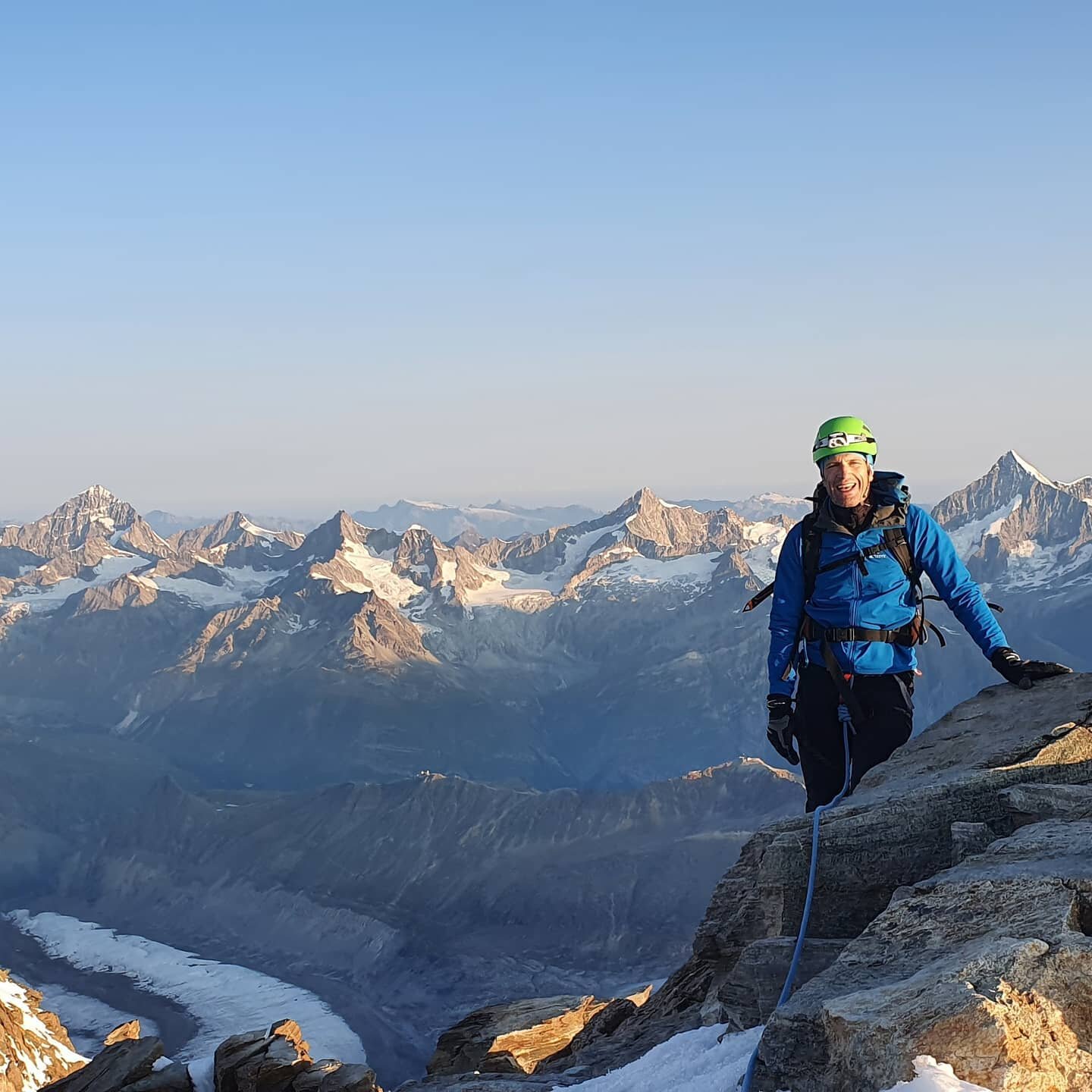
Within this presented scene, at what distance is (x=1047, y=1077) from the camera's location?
7.88 m

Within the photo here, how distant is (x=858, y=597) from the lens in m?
14.4

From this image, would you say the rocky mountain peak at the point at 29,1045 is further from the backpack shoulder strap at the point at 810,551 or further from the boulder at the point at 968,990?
the boulder at the point at 968,990

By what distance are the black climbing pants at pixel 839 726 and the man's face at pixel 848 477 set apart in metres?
2.20

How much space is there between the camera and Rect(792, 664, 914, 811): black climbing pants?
1502 centimetres

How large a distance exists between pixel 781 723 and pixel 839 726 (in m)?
0.75

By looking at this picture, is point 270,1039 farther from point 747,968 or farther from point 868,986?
point 868,986

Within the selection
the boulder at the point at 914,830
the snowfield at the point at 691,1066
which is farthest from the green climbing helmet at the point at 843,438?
the snowfield at the point at 691,1066

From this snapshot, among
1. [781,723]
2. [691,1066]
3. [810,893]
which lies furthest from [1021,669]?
[691,1066]

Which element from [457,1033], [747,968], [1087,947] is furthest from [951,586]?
[457,1033]

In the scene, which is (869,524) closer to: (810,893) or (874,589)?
(874,589)

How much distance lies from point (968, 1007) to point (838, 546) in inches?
281

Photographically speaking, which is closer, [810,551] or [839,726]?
[810,551]

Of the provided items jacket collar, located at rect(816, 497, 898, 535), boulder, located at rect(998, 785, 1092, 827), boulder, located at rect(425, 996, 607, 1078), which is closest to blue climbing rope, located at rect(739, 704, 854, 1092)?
boulder, located at rect(998, 785, 1092, 827)

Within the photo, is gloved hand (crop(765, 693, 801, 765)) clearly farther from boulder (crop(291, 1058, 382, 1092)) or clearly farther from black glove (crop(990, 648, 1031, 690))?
boulder (crop(291, 1058, 382, 1092))
